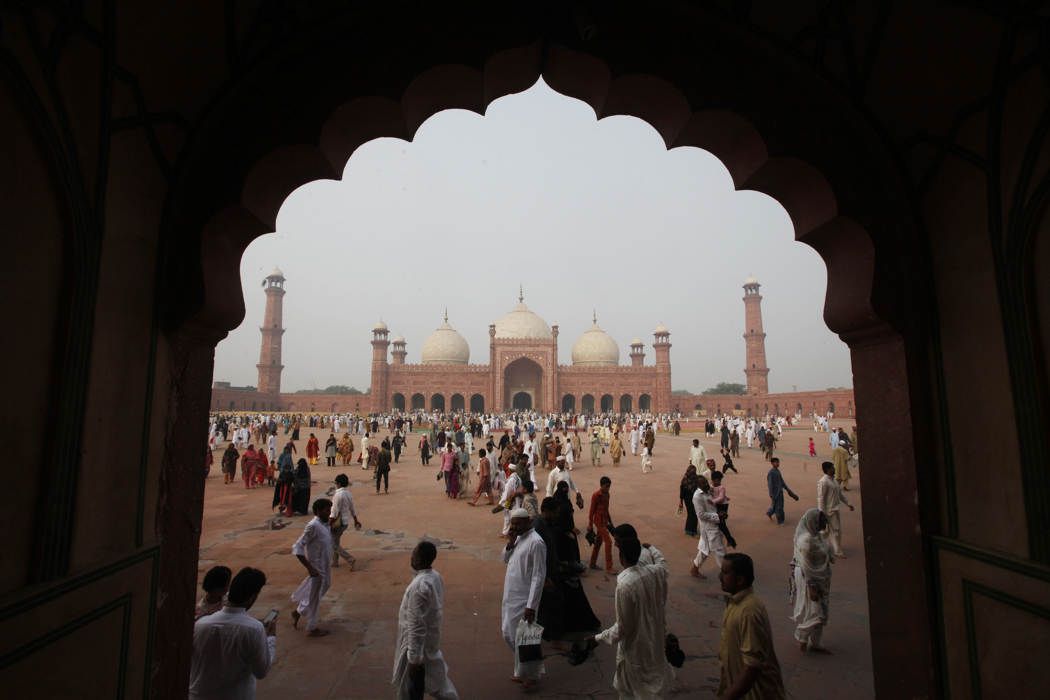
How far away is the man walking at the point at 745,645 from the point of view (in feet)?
7.28

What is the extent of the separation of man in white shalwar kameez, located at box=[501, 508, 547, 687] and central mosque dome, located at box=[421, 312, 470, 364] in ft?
153

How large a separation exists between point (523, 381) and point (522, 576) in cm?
4410

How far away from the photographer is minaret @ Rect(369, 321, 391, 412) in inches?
1809

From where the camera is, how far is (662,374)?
47844mm

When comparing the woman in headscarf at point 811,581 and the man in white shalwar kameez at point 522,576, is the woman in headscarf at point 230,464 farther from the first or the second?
the woman in headscarf at point 811,581

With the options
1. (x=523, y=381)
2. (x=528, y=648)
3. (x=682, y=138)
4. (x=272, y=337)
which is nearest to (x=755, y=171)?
(x=682, y=138)

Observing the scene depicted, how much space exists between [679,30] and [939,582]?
312 centimetres

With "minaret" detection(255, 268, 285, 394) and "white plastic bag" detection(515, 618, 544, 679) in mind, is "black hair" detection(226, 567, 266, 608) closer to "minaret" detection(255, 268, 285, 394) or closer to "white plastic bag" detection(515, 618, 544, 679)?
"white plastic bag" detection(515, 618, 544, 679)

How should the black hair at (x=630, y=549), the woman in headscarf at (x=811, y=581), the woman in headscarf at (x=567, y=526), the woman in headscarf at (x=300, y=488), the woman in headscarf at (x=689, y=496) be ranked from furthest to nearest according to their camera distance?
the woman in headscarf at (x=300, y=488) → the woman in headscarf at (x=689, y=496) → the woman in headscarf at (x=567, y=526) → the woman in headscarf at (x=811, y=581) → the black hair at (x=630, y=549)

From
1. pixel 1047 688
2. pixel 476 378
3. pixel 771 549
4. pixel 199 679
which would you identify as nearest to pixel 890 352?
pixel 1047 688

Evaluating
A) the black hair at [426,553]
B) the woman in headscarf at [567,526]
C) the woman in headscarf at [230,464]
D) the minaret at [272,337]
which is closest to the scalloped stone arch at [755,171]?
the black hair at [426,553]

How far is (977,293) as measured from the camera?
2.55 meters

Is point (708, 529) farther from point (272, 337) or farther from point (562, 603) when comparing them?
point (272, 337)

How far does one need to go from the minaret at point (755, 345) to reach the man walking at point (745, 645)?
50.7 meters
